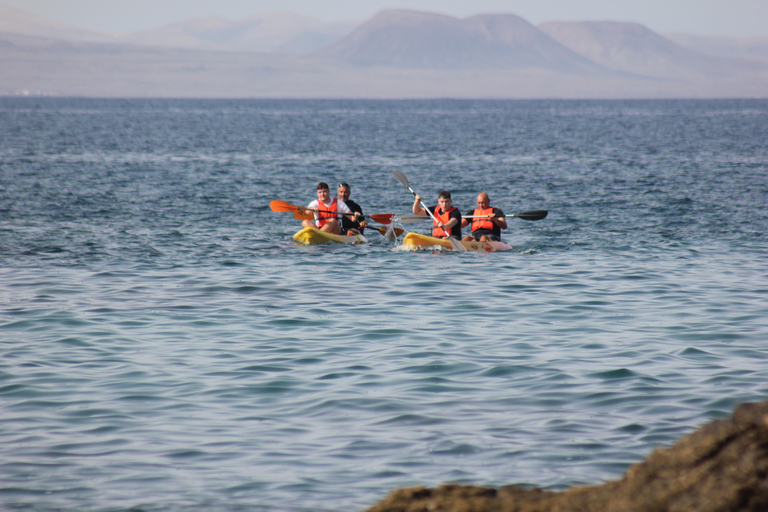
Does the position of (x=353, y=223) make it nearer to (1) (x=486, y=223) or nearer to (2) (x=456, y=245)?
(2) (x=456, y=245)

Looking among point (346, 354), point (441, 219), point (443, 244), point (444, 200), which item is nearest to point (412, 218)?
point (441, 219)

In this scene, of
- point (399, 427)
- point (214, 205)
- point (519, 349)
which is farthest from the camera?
point (214, 205)

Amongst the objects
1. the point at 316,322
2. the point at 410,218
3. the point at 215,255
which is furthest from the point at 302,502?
the point at 410,218

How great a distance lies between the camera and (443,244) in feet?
56.5

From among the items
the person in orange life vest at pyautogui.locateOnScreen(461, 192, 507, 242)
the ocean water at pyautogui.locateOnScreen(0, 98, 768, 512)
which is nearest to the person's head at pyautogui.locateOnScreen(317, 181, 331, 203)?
the ocean water at pyautogui.locateOnScreen(0, 98, 768, 512)

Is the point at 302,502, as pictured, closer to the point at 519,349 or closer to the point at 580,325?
the point at 519,349

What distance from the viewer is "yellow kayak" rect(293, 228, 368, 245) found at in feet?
57.8

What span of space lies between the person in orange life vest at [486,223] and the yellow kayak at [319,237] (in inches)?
99.4

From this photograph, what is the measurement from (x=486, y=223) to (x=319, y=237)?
363 cm

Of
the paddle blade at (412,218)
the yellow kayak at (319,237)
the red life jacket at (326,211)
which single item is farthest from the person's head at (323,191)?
the paddle blade at (412,218)

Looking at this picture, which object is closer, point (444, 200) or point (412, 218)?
point (444, 200)

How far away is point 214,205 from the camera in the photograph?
25578 mm

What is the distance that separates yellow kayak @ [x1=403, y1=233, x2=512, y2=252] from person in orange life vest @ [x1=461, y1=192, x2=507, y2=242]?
0.56 ft

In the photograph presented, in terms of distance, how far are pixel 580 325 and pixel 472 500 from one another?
6638 mm
